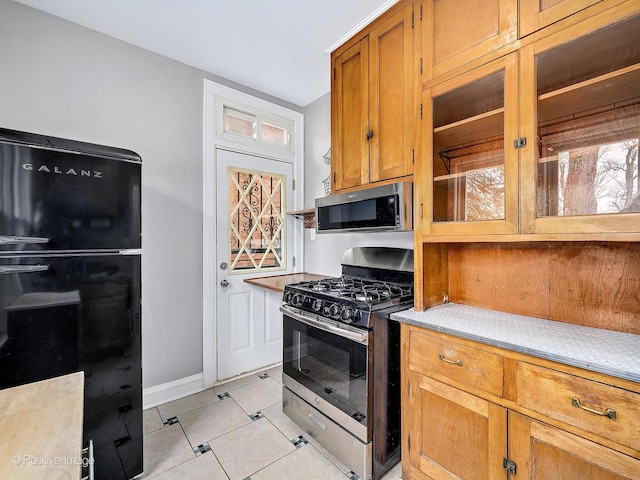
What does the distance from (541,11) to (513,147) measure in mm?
561

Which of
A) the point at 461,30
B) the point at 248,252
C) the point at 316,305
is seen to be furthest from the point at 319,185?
the point at 461,30

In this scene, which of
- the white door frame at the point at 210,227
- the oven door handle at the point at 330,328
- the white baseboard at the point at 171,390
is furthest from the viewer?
the white door frame at the point at 210,227

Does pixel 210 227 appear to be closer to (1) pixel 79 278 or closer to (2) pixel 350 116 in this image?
(1) pixel 79 278

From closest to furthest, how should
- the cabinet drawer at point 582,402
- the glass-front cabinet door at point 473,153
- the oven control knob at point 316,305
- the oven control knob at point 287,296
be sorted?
the cabinet drawer at point 582,402 < the glass-front cabinet door at point 473,153 < the oven control knob at point 316,305 < the oven control knob at point 287,296

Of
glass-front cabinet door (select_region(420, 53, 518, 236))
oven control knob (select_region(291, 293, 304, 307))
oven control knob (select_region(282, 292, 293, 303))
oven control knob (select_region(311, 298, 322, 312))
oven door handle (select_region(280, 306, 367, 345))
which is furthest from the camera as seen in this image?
oven control knob (select_region(282, 292, 293, 303))

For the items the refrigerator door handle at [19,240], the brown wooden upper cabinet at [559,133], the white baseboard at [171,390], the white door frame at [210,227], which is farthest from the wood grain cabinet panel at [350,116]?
the white baseboard at [171,390]

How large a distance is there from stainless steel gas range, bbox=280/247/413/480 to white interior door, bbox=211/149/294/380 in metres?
0.85

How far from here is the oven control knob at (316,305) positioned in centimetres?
184

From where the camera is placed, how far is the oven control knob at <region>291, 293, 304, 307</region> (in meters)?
2.01

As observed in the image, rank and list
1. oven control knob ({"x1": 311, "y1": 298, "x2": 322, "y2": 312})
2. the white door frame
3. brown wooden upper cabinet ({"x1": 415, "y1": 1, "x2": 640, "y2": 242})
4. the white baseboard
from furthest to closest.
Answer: the white door frame < the white baseboard < oven control knob ({"x1": 311, "y1": 298, "x2": 322, "y2": 312}) < brown wooden upper cabinet ({"x1": 415, "y1": 1, "x2": 640, "y2": 242})

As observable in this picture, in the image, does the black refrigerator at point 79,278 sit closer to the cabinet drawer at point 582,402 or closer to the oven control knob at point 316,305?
the oven control knob at point 316,305

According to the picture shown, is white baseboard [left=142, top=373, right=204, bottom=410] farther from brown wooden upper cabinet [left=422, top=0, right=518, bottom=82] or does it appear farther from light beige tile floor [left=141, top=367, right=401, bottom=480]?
brown wooden upper cabinet [left=422, top=0, right=518, bottom=82]

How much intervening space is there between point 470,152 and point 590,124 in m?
0.49

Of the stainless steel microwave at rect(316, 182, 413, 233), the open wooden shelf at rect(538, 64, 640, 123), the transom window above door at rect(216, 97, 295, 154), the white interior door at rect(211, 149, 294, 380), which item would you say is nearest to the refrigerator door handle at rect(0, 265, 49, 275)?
the white interior door at rect(211, 149, 294, 380)
